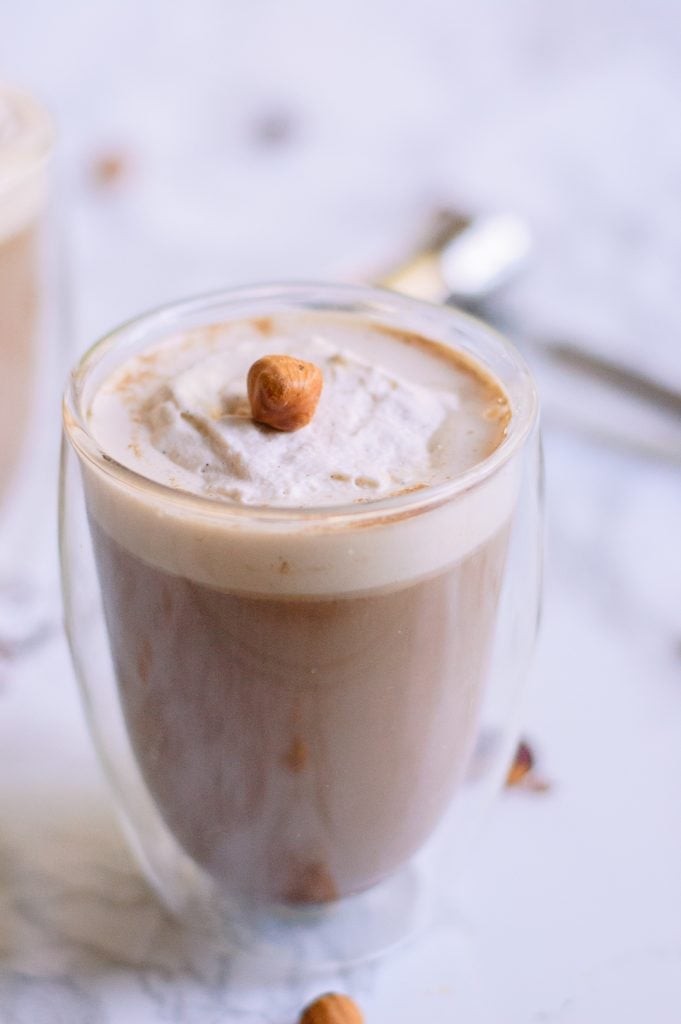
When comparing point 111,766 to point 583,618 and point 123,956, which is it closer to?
point 123,956

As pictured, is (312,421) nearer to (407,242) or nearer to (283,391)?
(283,391)

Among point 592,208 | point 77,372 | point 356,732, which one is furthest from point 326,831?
point 592,208

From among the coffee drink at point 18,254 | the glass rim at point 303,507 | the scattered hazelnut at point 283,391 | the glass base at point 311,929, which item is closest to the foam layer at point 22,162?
the coffee drink at point 18,254

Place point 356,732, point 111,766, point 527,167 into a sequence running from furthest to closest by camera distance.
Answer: point 527,167
point 111,766
point 356,732

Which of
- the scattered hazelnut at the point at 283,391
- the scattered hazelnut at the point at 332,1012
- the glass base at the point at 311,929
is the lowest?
the glass base at the point at 311,929

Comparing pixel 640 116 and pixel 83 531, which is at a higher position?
pixel 83 531

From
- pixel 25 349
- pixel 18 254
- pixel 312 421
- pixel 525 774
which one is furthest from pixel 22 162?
pixel 525 774

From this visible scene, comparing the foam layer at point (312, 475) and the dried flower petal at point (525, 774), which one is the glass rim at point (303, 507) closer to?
the foam layer at point (312, 475)
